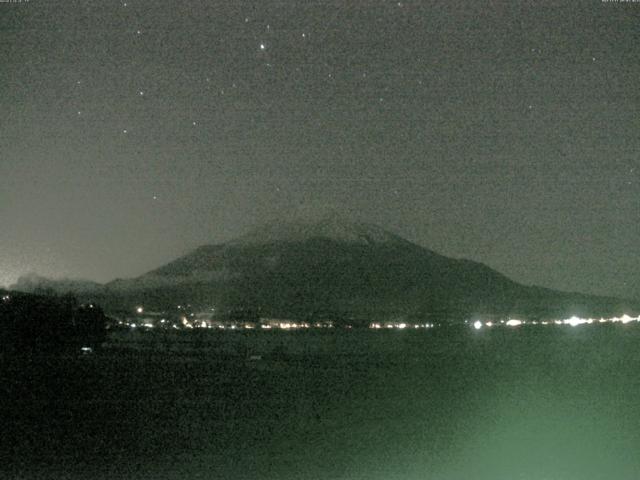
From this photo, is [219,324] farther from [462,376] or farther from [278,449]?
[278,449]

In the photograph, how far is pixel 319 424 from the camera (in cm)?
2261

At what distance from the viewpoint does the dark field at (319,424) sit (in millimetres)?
16109

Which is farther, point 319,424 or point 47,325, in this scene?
point 47,325

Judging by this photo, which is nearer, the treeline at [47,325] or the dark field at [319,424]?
the dark field at [319,424]

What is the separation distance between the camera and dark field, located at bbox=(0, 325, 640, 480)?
52.9 feet

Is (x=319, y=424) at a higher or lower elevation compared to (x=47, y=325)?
lower

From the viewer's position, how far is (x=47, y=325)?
260 ft

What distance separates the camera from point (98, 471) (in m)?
16.0

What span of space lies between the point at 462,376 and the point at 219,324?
13817 cm

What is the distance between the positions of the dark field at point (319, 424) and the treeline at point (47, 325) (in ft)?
111

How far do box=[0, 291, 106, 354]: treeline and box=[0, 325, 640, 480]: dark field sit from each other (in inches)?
1330

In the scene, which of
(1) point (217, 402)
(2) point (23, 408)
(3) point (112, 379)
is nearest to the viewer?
(2) point (23, 408)

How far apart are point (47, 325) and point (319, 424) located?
60.5 metres

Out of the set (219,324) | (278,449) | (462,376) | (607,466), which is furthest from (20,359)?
(219,324)
